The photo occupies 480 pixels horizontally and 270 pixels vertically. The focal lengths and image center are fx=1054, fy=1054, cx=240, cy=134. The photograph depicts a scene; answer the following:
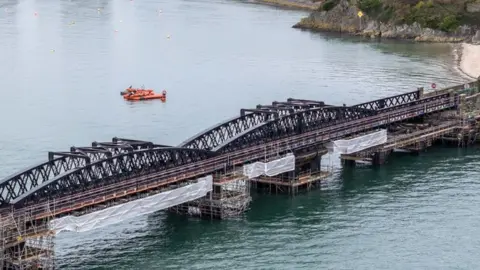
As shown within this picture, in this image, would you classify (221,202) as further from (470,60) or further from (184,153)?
(470,60)

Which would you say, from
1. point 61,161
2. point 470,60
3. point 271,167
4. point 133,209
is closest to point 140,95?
point 271,167

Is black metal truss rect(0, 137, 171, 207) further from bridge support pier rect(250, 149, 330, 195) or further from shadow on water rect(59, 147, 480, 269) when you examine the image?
bridge support pier rect(250, 149, 330, 195)

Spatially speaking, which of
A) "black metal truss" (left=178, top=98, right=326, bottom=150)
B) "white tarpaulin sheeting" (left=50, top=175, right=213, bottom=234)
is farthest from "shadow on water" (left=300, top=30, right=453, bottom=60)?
"white tarpaulin sheeting" (left=50, top=175, right=213, bottom=234)

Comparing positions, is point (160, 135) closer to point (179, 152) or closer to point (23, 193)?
point (179, 152)

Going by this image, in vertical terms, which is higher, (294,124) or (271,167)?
(294,124)

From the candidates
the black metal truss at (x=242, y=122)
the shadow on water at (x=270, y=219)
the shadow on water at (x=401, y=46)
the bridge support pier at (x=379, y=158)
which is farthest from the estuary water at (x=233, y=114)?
the black metal truss at (x=242, y=122)

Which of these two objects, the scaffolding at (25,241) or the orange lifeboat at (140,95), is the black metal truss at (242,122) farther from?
the orange lifeboat at (140,95)
